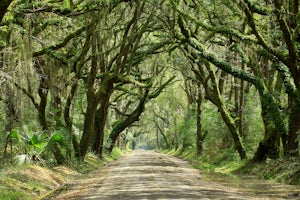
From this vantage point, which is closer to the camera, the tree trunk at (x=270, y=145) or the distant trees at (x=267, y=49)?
the distant trees at (x=267, y=49)

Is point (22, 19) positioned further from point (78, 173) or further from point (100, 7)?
point (78, 173)

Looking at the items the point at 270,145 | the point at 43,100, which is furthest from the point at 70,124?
the point at 270,145

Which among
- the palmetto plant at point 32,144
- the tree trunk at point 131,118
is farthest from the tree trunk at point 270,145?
the tree trunk at point 131,118

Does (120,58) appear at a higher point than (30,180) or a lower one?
higher

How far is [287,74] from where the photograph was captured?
16953 millimetres

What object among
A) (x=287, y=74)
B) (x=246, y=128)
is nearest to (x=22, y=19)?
(x=287, y=74)

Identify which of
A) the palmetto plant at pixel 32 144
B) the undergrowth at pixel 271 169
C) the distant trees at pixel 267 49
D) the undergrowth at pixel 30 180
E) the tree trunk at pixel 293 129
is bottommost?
the undergrowth at pixel 30 180

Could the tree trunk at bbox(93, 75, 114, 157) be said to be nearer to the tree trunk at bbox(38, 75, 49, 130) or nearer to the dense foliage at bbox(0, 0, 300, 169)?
the dense foliage at bbox(0, 0, 300, 169)

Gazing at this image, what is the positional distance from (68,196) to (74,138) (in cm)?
1094

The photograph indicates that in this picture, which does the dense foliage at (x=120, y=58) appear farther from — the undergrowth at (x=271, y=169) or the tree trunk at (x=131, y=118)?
the tree trunk at (x=131, y=118)

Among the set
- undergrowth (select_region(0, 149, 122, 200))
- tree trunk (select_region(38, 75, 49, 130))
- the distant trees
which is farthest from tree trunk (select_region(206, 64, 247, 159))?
tree trunk (select_region(38, 75, 49, 130))

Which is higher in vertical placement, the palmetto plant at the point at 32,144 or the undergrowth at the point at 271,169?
the palmetto plant at the point at 32,144

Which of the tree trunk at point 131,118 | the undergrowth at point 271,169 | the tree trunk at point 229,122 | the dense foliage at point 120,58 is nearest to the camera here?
the dense foliage at point 120,58

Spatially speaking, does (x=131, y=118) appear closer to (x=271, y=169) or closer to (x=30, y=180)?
(x=271, y=169)
